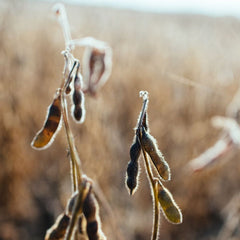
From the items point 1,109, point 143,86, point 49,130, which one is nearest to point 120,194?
point 1,109

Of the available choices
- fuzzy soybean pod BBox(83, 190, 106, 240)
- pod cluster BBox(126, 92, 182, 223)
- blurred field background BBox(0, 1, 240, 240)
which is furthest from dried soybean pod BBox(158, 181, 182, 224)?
blurred field background BBox(0, 1, 240, 240)

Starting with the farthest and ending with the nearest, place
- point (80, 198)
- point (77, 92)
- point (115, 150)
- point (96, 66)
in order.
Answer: point (115, 150) → point (96, 66) → point (77, 92) → point (80, 198)

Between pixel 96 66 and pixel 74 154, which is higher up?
pixel 96 66

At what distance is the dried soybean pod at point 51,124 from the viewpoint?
0.63m

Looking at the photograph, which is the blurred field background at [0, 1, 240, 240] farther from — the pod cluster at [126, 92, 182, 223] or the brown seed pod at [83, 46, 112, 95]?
the pod cluster at [126, 92, 182, 223]

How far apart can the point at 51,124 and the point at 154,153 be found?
0.17 metres

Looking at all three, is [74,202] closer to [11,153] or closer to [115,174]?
[115,174]

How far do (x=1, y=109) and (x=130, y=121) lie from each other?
3.30ft

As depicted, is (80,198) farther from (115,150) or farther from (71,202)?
(115,150)

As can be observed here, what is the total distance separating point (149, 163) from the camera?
59cm

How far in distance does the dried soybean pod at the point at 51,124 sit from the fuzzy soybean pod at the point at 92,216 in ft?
0.46

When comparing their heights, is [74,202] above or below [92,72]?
below

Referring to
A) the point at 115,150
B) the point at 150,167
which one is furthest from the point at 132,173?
the point at 115,150

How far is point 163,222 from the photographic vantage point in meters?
2.50
